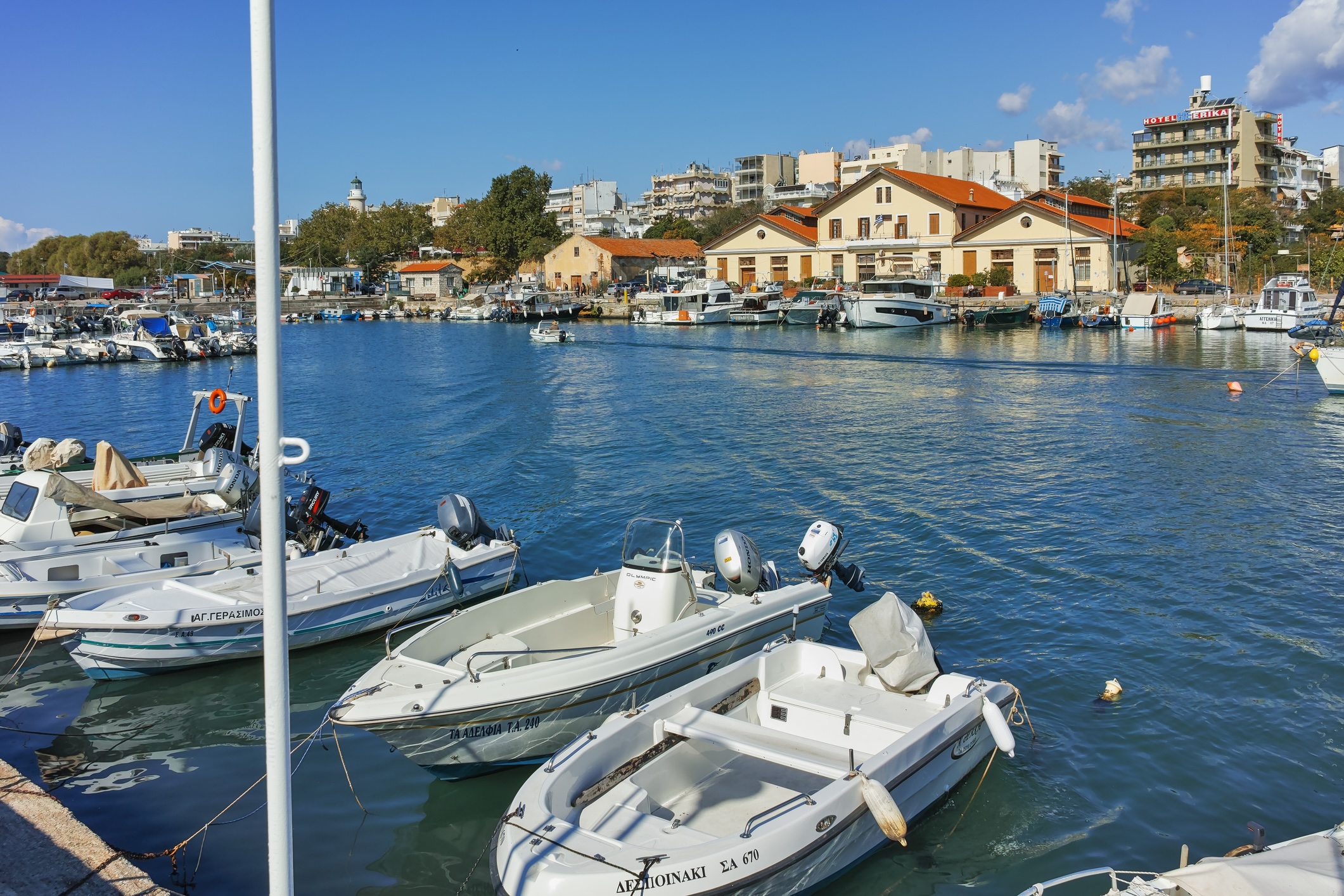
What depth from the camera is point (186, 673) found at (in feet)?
35.8

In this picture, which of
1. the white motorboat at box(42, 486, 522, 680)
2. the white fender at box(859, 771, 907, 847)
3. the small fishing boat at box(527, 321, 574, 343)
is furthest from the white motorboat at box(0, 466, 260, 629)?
the small fishing boat at box(527, 321, 574, 343)

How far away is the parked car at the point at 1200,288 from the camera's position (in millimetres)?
62344

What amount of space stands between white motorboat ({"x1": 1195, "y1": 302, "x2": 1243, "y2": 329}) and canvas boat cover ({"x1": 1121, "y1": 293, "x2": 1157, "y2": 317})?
95.2 inches

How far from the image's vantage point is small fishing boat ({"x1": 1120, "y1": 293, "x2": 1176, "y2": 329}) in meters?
55.0

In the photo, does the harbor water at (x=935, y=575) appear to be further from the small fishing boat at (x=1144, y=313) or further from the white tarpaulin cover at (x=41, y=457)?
the small fishing boat at (x=1144, y=313)

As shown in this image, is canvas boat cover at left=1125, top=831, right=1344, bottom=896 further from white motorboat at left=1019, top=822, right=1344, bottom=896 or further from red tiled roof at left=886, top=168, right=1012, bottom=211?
red tiled roof at left=886, top=168, right=1012, bottom=211

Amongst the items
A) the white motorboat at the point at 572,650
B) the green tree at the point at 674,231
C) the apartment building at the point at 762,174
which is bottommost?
the white motorboat at the point at 572,650

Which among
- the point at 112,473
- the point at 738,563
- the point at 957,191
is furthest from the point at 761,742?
the point at 957,191

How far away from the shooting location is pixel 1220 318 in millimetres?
53875

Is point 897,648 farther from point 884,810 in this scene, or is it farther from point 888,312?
point 888,312

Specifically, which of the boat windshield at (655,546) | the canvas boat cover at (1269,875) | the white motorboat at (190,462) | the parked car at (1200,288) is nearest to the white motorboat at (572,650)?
the boat windshield at (655,546)

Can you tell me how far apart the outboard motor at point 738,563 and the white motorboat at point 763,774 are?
1.61 metres

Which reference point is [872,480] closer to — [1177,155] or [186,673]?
[186,673]

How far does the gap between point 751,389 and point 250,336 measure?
37.9 meters
